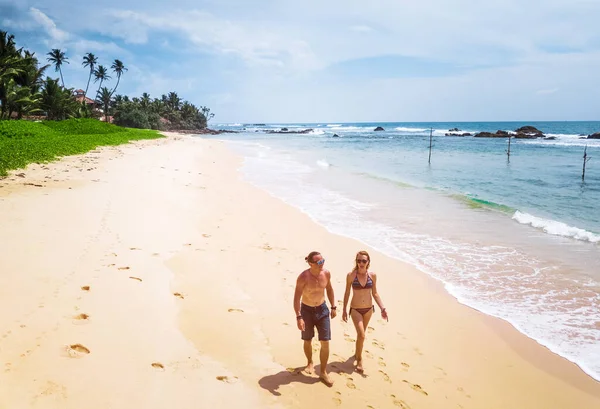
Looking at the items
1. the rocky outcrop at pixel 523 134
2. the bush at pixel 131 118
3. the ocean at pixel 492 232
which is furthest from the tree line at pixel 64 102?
the rocky outcrop at pixel 523 134

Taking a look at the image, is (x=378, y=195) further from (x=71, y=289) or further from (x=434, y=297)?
(x=71, y=289)

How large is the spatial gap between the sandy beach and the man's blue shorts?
53cm

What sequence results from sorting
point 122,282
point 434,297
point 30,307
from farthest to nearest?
1. point 434,297
2. point 122,282
3. point 30,307

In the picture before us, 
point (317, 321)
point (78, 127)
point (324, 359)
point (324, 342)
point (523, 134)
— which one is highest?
point (523, 134)

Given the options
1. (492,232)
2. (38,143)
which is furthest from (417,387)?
(38,143)

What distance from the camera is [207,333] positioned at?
16.5 feet

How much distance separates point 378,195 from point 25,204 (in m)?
13.7

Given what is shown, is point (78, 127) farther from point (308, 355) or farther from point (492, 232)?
point (308, 355)

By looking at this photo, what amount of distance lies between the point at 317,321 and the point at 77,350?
2.73 m

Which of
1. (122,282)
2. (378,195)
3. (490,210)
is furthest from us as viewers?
(378,195)

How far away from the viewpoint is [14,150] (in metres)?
18.1

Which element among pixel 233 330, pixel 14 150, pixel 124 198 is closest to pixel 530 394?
pixel 233 330

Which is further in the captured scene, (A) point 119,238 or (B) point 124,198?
(B) point 124,198

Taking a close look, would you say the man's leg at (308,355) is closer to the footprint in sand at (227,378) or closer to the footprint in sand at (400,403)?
the footprint in sand at (227,378)
